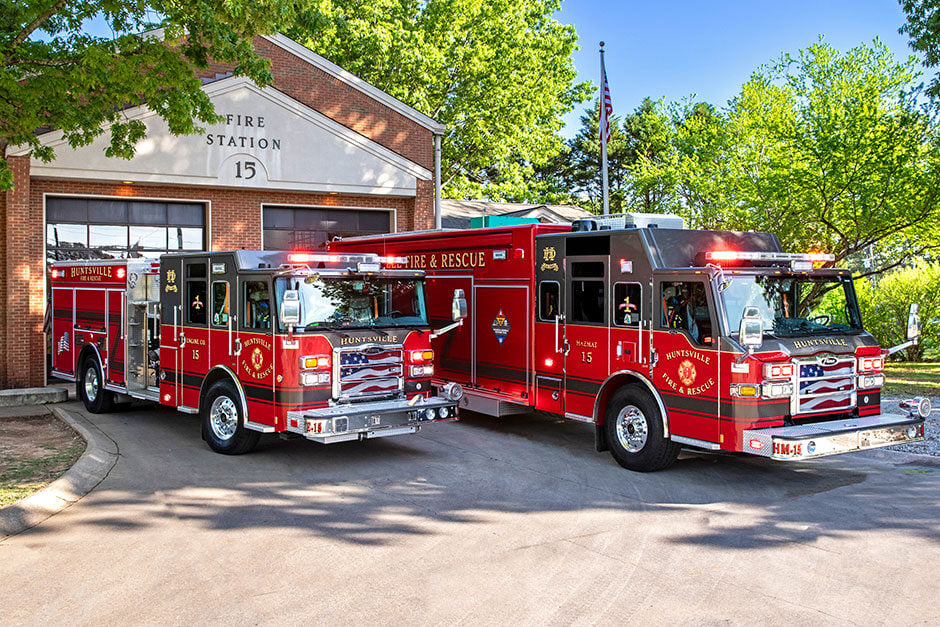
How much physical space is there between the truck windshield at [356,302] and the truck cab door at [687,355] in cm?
319

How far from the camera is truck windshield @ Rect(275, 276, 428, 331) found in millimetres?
10008

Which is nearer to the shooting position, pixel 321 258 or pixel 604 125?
pixel 321 258

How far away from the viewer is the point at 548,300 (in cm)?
1135

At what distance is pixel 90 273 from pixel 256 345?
18.1 ft

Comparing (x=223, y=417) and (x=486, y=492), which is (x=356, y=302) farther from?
(x=486, y=492)

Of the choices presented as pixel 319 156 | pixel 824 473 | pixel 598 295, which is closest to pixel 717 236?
pixel 598 295

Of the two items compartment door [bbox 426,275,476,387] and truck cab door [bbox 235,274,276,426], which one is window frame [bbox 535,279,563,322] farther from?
truck cab door [bbox 235,274,276,426]

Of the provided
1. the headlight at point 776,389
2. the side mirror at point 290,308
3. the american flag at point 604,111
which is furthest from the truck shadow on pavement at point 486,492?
the american flag at point 604,111

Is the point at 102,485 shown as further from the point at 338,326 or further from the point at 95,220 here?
the point at 95,220

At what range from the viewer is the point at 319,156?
19750 mm

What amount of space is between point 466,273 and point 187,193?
343 inches

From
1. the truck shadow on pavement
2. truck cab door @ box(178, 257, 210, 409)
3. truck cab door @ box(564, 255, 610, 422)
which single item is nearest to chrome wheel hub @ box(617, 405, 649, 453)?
the truck shadow on pavement

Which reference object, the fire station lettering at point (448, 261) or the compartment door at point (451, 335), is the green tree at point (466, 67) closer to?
the fire station lettering at point (448, 261)

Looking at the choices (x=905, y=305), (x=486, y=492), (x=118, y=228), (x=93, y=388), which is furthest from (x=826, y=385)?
(x=905, y=305)
